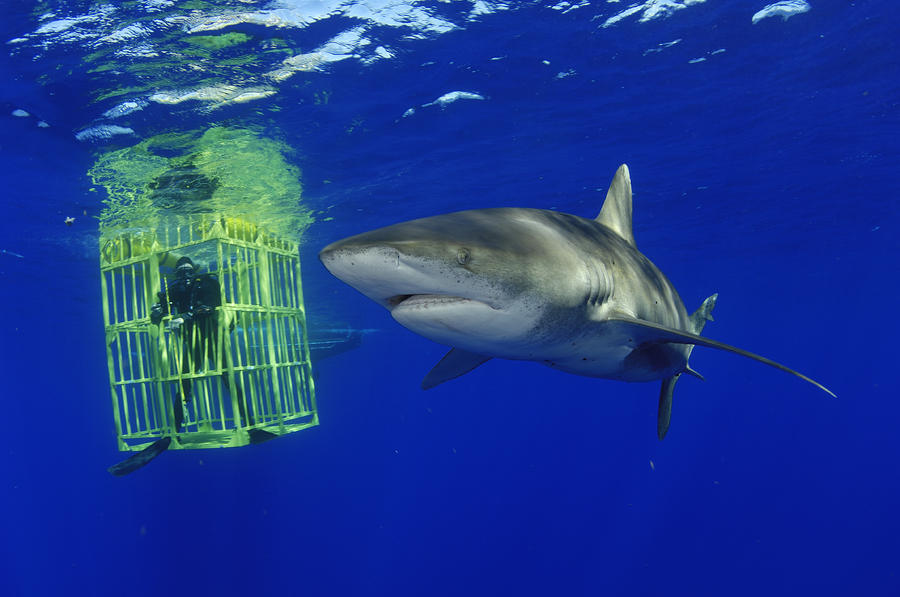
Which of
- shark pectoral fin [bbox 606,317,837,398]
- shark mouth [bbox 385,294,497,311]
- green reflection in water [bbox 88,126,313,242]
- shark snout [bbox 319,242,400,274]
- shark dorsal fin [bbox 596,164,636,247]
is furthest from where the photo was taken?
green reflection in water [bbox 88,126,313,242]

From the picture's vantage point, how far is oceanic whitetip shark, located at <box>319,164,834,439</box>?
7.38 ft

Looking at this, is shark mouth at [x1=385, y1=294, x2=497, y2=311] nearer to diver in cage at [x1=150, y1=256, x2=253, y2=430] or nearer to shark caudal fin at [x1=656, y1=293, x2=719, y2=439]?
shark caudal fin at [x1=656, y1=293, x2=719, y2=439]

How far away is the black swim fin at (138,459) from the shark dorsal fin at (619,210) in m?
6.50

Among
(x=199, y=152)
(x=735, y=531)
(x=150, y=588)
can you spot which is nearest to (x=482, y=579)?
(x=150, y=588)

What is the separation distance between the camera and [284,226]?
18.4 m

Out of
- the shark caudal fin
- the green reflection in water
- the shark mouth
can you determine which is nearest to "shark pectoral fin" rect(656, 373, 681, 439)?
the shark caudal fin

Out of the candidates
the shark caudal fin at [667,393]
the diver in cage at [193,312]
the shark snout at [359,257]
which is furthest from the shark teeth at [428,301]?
the diver in cage at [193,312]

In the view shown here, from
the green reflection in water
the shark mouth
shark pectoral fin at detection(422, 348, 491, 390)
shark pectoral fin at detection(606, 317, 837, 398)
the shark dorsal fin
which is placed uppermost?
the green reflection in water

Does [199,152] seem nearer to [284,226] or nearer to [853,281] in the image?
[284,226]

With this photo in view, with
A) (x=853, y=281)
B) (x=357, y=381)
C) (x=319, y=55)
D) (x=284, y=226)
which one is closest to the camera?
(x=319, y=55)

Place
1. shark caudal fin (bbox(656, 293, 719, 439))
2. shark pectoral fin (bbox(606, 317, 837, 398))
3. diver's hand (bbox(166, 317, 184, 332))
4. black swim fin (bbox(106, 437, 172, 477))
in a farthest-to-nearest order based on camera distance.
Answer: diver's hand (bbox(166, 317, 184, 332))
black swim fin (bbox(106, 437, 172, 477))
shark caudal fin (bbox(656, 293, 719, 439))
shark pectoral fin (bbox(606, 317, 837, 398))

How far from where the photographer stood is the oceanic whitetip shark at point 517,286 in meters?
2.25

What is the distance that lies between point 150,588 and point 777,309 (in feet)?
191

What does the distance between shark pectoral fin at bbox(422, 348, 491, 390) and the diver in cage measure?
463 cm
